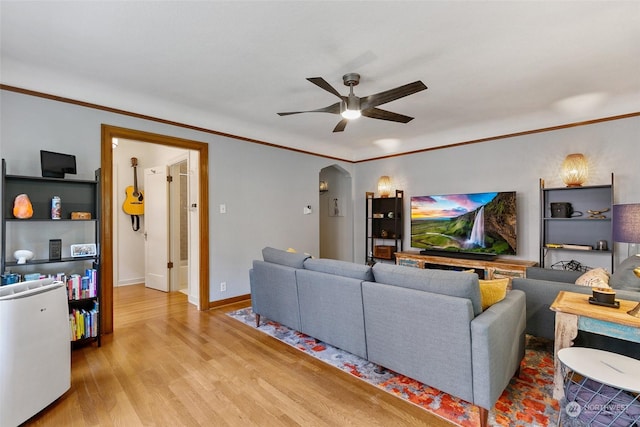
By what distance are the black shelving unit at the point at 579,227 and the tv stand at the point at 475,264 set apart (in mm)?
323

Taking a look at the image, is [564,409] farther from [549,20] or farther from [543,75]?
[543,75]

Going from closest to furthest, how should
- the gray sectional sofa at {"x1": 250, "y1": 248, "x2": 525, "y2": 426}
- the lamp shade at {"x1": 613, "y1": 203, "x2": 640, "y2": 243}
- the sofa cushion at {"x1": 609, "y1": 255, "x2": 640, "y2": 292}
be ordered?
the gray sectional sofa at {"x1": 250, "y1": 248, "x2": 525, "y2": 426}
the lamp shade at {"x1": 613, "y1": 203, "x2": 640, "y2": 243}
the sofa cushion at {"x1": 609, "y1": 255, "x2": 640, "y2": 292}

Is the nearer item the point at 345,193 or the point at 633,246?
the point at 633,246

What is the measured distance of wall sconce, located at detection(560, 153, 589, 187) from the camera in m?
3.67

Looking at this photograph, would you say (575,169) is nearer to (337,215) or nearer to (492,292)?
(492,292)

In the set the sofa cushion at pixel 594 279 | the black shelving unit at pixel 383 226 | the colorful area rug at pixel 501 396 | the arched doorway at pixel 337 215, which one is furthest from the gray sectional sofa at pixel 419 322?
the arched doorway at pixel 337 215

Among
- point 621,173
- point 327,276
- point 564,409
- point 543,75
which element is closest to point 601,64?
point 543,75

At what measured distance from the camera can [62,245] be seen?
2949mm

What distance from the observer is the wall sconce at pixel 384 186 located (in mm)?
5566

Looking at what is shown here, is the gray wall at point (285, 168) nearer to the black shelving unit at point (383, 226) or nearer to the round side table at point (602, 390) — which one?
the black shelving unit at point (383, 226)

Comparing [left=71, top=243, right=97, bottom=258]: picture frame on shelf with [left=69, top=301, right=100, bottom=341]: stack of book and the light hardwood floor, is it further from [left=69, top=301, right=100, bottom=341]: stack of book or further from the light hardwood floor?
the light hardwood floor

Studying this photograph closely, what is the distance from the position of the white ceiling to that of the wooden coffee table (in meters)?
1.90

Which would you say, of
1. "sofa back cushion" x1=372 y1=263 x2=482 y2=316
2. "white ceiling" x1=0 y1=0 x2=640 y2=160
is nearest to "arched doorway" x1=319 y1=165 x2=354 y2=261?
"white ceiling" x1=0 y1=0 x2=640 y2=160

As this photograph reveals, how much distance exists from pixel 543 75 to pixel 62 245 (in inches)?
192
